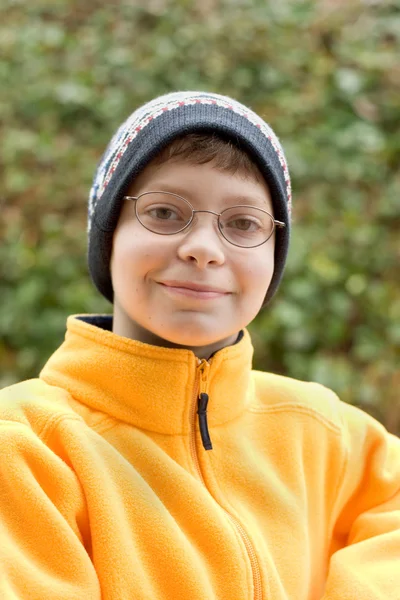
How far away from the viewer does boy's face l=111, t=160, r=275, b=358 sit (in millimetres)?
1500

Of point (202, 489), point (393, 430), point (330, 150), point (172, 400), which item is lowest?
point (393, 430)


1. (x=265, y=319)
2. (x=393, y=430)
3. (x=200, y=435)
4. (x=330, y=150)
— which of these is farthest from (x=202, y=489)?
(x=330, y=150)

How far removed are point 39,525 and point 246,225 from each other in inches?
27.1

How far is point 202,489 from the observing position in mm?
1543

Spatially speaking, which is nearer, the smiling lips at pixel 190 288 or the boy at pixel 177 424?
the boy at pixel 177 424

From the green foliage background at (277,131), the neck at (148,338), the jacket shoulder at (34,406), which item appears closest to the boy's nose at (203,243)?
the neck at (148,338)

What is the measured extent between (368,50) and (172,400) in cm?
355

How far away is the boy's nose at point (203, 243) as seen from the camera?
1479 mm

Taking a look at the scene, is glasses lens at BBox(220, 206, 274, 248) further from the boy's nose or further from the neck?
the neck

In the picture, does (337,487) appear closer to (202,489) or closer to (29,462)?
(202,489)

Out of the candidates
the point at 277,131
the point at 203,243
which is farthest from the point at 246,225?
the point at 277,131

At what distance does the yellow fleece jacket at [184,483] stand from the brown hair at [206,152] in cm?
37

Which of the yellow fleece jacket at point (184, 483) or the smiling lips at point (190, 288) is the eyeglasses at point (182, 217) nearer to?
the smiling lips at point (190, 288)

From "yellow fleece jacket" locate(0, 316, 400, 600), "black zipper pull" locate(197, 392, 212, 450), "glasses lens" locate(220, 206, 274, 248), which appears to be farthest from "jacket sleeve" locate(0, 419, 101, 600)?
"glasses lens" locate(220, 206, 274, 248)
